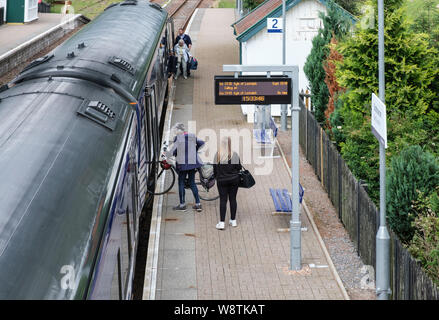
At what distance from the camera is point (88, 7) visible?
59.2 meters

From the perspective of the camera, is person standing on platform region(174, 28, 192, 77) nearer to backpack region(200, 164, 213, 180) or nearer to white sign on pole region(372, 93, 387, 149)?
backpack region(200, 164, 213, 180)

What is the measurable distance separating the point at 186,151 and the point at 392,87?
4.58 meters

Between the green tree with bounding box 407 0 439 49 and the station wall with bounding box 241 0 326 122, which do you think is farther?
the station wall with bounding box 241 0 326 122

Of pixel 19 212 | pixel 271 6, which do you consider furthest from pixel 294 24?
pixel 19 212

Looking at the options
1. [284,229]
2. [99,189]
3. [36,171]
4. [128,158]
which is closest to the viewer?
[36,171]

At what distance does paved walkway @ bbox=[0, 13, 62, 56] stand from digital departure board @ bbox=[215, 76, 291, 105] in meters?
21.1

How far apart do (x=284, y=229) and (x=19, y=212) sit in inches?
307

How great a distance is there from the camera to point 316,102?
20625 millimetres

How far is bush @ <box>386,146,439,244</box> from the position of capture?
10812 mm

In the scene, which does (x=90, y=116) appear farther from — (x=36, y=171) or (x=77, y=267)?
(x=77, y=267)

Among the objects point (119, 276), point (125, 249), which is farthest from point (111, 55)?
point (119, 276)

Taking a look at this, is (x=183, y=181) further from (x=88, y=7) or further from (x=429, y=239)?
(x=88, y=7)

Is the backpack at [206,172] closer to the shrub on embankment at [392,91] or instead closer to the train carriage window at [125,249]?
the shrub on embankment at [392,91]

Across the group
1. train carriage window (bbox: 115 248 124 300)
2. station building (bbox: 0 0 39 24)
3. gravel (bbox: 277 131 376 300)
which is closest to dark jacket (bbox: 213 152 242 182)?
gravel (bbox: 277 131 376 300)
